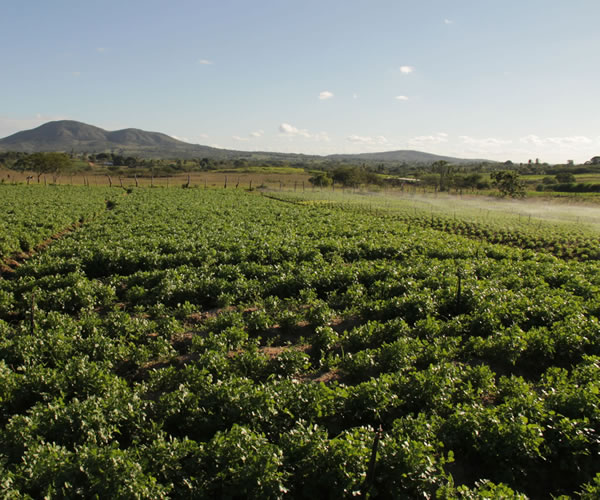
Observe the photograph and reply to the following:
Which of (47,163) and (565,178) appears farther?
(565,178)

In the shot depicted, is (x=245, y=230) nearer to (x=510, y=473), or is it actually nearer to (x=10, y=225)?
(x=10, y=225)

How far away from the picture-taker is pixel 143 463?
5.18 meters

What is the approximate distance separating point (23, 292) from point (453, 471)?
46.7ft

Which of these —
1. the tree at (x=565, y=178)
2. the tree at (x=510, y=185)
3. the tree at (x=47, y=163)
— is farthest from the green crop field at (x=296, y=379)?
the tree at (x=565, y=178)

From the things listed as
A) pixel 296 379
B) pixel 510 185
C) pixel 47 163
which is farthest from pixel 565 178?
pixel 47 163

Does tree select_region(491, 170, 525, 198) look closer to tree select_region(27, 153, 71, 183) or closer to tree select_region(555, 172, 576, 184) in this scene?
tree select_region(555, 172, 576, 184)

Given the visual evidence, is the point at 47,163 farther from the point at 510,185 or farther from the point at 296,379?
the point at 296,379

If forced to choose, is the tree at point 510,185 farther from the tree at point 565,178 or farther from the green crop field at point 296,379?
the green crop field at point 296,379

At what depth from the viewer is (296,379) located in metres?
7.80

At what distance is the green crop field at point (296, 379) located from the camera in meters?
5.28

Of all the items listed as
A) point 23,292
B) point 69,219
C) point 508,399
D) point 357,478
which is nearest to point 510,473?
point 508,399

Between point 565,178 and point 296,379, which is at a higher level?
point 565,178

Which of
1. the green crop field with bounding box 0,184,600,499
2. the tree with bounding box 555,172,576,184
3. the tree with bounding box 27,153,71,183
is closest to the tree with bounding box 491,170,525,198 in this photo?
the tree with bounding box 555,172,576,184

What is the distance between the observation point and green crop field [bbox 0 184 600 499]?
208 inches
